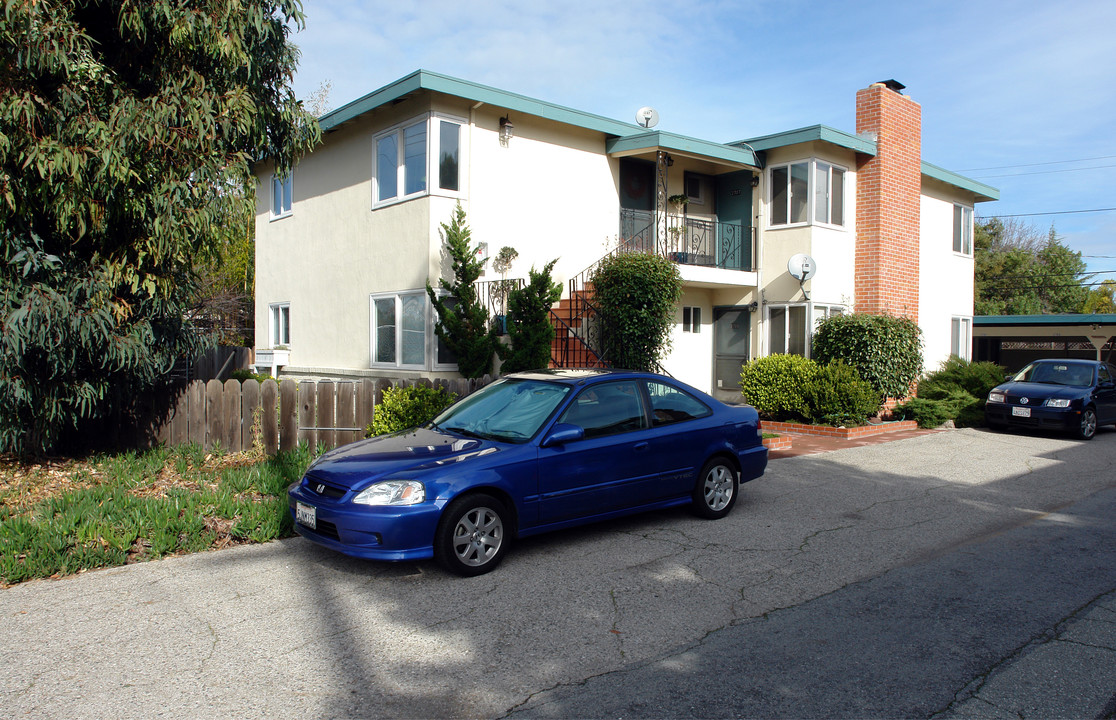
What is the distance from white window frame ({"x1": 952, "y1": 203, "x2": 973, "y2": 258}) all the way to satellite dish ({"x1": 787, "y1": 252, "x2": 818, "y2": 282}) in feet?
25.1

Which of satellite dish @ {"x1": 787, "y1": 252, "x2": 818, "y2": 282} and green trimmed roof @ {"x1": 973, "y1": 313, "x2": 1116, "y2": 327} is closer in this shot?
satellite dish @ {"x1": 787, "y1": 252, "x2": 818, "y2": 282}

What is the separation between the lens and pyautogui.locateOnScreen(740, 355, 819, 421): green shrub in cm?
1438

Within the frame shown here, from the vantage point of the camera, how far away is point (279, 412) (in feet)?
32.8

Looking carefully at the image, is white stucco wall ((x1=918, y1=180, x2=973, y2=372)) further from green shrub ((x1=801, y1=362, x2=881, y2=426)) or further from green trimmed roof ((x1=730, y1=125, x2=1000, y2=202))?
green shrub ((x1=801, y1=362, x2=881, y2=426))

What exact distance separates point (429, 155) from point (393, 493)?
8.57m

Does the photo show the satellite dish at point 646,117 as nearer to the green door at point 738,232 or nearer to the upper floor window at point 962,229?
the green door at point 738,232

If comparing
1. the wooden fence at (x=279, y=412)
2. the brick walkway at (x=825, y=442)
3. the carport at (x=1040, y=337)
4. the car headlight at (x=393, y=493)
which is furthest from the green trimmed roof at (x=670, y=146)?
the carport at (x=1040, y=337)

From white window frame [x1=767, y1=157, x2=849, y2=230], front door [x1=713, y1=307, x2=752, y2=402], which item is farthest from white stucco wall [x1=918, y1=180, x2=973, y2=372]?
front door [x1=713, y1=307, x2=752, y2=402]

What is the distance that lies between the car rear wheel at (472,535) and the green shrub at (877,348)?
10779 mm

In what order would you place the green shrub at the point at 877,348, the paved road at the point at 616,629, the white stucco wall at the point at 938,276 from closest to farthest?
1. the paved road at the point at 616,629
2. the green shrub at the point at 877,348
3. the white stucco wall at the point at 938,276

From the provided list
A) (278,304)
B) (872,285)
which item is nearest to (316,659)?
(278,304)

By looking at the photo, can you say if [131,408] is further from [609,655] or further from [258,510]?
[609,655]

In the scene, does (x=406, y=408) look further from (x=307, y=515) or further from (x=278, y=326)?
(x=278, y=326)

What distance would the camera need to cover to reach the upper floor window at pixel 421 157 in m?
12.8
